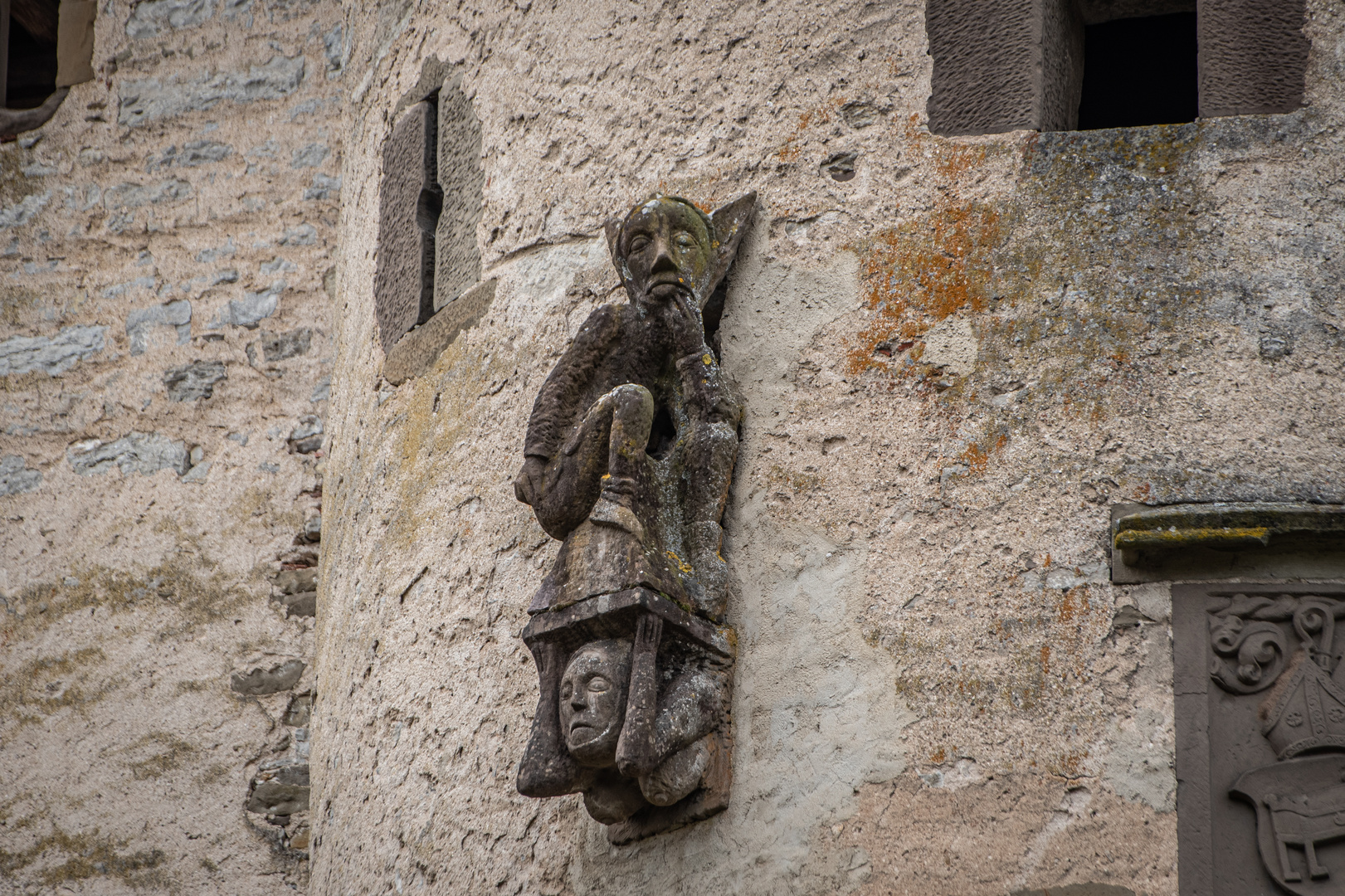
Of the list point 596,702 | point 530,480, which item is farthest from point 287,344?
point 596,702

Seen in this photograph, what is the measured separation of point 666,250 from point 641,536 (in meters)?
0.65

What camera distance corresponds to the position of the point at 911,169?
3.64 metres

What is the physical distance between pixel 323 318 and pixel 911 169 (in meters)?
2.79

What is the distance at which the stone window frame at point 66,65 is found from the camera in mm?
6387

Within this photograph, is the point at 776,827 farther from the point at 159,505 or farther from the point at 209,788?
the point at 159,505

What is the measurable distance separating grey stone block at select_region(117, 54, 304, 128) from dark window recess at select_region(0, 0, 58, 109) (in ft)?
2.04

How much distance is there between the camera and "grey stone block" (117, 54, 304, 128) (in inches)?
244

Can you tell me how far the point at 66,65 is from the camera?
6.43 metres

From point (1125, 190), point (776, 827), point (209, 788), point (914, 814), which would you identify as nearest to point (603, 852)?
point (776, 827)

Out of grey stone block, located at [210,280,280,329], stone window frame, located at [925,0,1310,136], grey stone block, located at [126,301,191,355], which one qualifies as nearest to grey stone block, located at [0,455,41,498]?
grey stone block, located at [126,301,191,355]

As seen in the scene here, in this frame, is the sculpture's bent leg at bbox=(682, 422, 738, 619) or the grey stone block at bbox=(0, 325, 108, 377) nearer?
the sculpture's bent leg at bbox=(682, 422, 738, 619)

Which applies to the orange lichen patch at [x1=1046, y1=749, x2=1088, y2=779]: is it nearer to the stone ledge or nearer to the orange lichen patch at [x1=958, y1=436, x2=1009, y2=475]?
the stone ledge

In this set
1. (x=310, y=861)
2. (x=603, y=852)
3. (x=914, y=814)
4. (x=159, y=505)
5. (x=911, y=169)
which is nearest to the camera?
(x=914, y=814)

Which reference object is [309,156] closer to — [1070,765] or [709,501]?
[709,501]
